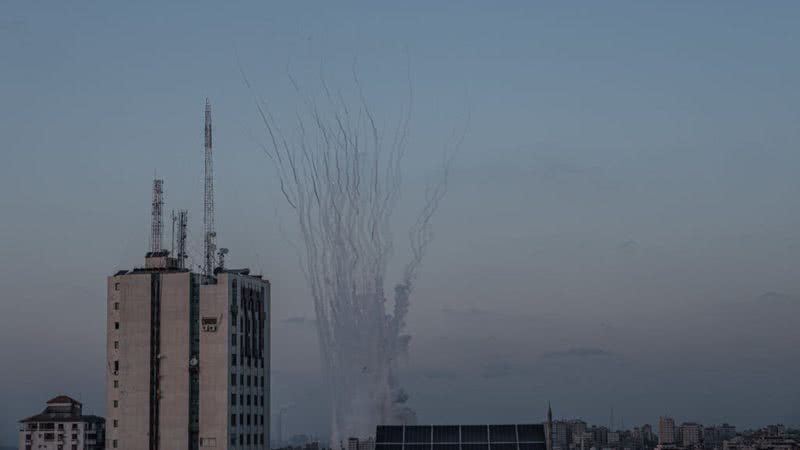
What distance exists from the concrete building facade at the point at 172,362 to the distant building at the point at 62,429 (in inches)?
1908

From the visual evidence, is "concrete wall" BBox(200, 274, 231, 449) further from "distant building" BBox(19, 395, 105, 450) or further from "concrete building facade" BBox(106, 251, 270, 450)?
"distant building" BBox(19, 395, 105, 450)

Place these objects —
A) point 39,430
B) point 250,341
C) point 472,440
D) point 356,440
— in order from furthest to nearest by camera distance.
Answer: point 39,430 < point 356,440 < point 250,341 < point 472,440

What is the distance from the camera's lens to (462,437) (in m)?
111

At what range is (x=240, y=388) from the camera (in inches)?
5079

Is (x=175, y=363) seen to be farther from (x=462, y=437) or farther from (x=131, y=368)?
(x=462, y=437)

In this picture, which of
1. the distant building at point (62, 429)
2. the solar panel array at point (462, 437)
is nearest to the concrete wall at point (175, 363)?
the solar panel array at point (462, 437)

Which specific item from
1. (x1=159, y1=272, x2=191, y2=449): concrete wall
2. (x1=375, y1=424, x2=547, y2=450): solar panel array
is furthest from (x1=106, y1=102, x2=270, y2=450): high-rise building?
(x1=375, y1=424, x2=547, y2=450): solar panel array

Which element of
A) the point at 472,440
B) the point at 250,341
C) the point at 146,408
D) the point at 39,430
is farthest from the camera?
the point at 39,430

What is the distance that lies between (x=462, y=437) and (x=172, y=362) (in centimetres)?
3585

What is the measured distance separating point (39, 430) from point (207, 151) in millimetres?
67842

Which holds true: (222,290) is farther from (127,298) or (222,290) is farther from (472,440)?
(472,440)

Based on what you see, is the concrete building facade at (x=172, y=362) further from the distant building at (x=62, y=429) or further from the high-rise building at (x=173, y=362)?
the distant building at (x=62, y=429)

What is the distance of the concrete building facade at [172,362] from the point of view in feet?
407

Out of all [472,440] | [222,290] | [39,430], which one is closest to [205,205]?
[222,290]
